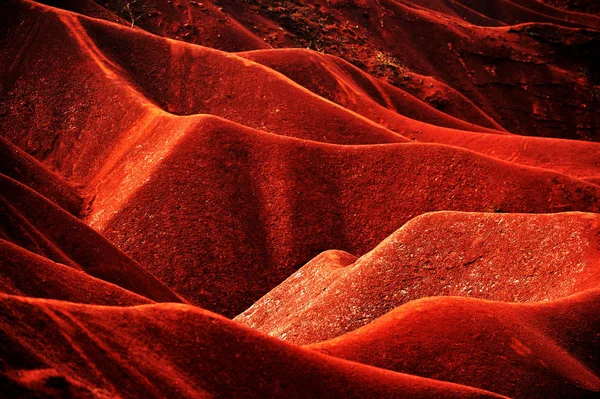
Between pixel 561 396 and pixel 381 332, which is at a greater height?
pixel 381 332

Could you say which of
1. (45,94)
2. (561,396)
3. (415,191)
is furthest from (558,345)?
(45,94)

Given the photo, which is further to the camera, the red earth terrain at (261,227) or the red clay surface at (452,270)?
the red clay surface at (452,270)

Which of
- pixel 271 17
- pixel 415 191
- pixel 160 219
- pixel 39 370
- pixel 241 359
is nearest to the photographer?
pixel 39 370

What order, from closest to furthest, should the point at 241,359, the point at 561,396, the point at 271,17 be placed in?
the point at 241,359
the point at 561,396
the point at 271,17

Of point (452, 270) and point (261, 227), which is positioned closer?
point (452, 270)

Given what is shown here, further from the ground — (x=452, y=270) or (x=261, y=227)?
(x=452, y=270)

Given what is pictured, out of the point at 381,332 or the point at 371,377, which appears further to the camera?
the point at 381,332

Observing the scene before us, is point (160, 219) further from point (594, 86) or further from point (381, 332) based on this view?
point (594, 86)

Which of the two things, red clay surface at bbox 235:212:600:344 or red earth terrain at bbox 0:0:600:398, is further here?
red clay surface at bbox 235:212:600:344
